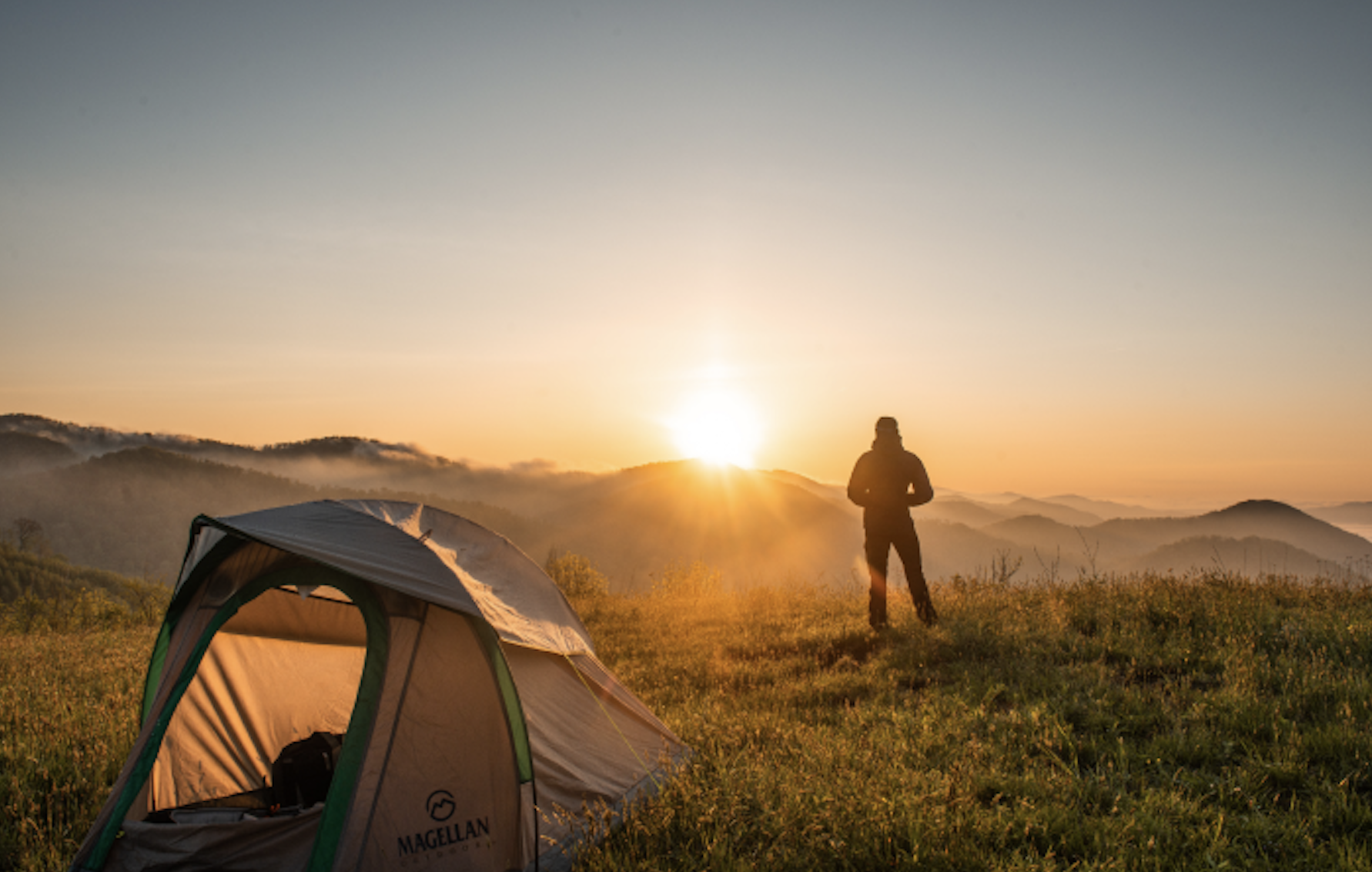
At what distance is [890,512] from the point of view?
9.89 m

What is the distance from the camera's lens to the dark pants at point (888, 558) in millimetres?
9844

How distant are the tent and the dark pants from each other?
4.79 metres

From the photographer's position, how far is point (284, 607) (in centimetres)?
625

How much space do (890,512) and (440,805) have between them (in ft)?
22.9

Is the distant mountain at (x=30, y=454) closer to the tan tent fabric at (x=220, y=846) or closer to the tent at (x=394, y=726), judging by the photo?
the tent at (x=394, y=726)

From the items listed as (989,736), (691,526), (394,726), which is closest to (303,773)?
(394,726)

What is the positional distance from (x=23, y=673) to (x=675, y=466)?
7277 inches

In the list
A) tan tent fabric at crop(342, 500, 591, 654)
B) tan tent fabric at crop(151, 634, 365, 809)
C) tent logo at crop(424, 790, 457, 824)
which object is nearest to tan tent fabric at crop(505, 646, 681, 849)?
tan tent fabric at crop(342, 500, 591, 654)

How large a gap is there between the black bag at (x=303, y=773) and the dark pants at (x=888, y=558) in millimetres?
6754

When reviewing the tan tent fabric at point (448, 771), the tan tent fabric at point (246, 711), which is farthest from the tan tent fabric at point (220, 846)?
the tan tent fabric at point (246, 711)

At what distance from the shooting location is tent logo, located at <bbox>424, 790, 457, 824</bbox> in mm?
4408

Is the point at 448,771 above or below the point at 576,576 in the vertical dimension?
above

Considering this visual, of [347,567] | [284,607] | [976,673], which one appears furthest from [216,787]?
[976,673]

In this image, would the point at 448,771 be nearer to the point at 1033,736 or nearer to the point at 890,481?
the point at 1033,736
